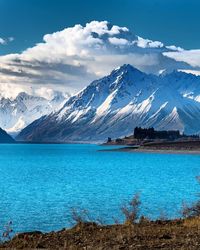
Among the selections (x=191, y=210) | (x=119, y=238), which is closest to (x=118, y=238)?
(x=119, y=238)

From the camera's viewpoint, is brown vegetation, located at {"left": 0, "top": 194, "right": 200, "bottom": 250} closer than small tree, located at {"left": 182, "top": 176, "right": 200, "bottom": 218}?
Yes

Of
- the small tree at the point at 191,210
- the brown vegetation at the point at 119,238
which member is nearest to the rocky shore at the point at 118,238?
the brown vegetation at the point at 119,238

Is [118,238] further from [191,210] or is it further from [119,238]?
[191,210]

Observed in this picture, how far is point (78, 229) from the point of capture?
24.6 metres

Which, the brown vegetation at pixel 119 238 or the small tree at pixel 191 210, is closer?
the brown vegetation at pixel 119 238

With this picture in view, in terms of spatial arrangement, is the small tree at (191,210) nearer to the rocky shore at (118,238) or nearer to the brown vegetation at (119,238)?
the brown vegetation at (119,238)

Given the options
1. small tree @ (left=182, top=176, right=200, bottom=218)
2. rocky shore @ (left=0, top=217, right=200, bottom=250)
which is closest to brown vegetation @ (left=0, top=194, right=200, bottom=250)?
rocky shore @ (left=0, top=217, right=200, bottom=250)

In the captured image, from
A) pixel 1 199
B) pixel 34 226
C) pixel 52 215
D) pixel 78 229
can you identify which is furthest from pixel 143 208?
pixel 78 229

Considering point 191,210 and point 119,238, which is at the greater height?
point 119,238

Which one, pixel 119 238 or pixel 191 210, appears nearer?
pixel 119 238

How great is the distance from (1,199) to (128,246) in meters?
42.6

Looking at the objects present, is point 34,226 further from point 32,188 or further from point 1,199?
point 32,188

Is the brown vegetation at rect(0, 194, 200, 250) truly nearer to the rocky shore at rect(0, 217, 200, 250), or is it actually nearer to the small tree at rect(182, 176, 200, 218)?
the rocky shore at rect(0, 217, 200, 250)

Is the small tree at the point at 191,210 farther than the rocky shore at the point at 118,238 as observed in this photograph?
Yes
